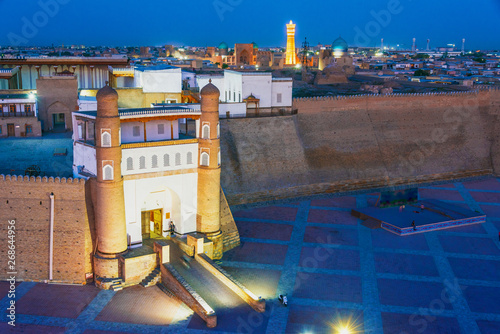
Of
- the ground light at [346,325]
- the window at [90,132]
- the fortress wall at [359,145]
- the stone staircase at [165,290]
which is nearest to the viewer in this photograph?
the ground light at [346,325]

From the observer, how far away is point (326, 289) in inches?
770

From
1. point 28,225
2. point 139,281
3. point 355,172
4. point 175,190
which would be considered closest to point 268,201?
point 355,172

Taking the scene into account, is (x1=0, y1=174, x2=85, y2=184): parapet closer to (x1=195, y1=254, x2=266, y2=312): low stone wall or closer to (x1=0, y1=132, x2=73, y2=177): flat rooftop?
(x1=0, y1=132, x2=73, y2=177): flat rooftop

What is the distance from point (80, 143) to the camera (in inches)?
835

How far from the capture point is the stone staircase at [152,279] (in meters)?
19.8

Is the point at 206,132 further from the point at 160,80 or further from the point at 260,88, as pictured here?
the point at 260,88

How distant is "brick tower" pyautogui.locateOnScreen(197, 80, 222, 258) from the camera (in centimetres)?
2178

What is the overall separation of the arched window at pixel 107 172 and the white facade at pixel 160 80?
14.1 meters

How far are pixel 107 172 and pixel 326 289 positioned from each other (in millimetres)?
9174

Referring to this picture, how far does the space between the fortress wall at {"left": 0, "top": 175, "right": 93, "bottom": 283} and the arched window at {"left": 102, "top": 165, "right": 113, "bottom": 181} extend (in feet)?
3.04

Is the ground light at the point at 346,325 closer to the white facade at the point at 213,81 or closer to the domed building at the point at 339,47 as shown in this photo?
the white facade at the point at 213,81

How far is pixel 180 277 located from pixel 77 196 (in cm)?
493

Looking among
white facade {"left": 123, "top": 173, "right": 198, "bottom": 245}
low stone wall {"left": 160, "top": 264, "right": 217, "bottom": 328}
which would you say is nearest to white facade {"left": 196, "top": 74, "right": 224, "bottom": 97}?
white facade {"left": 123, "top": 173, "right": 198, "bottom": 245}

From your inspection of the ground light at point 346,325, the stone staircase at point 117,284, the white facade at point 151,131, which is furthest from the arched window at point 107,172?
the ground light at point 346,325
